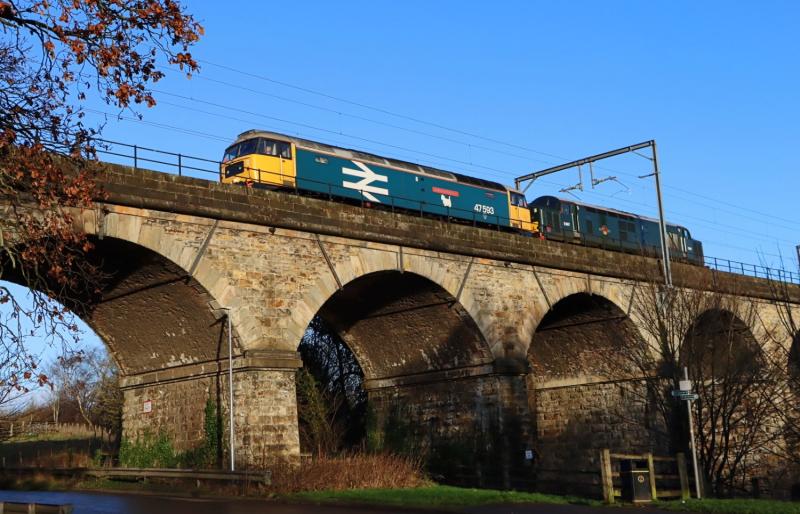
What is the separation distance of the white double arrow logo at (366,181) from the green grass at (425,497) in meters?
14.0

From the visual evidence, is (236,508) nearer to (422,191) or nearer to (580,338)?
(422,191)

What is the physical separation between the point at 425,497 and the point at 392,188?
642 inches

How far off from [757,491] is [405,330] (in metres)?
11.8

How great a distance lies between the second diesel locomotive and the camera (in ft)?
97.7

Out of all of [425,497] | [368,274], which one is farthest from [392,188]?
[425,497]

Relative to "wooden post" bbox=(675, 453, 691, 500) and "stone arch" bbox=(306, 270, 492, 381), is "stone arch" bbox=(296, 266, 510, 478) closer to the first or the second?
"stone arch" bbox=(306, 270, 492, 381)

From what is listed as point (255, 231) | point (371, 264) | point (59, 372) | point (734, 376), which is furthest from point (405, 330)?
point (59, 372)

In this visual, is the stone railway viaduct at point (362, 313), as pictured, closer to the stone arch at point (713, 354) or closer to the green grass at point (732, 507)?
the stone arch at point (713, 354)

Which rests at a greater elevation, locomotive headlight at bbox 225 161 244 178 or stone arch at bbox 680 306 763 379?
locomotive headlight at bbox 225 161 244 178

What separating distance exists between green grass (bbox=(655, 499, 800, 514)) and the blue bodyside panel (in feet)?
45.1

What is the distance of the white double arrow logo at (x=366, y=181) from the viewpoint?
103 feet

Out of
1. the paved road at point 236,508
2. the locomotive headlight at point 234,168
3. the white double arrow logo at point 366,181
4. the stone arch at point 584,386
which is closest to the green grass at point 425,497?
the paved road at point 236,508

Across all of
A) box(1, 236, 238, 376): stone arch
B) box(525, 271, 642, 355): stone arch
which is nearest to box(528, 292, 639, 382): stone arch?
box(525, 271, 642, 355): stone arch

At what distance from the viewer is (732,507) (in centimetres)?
1659
